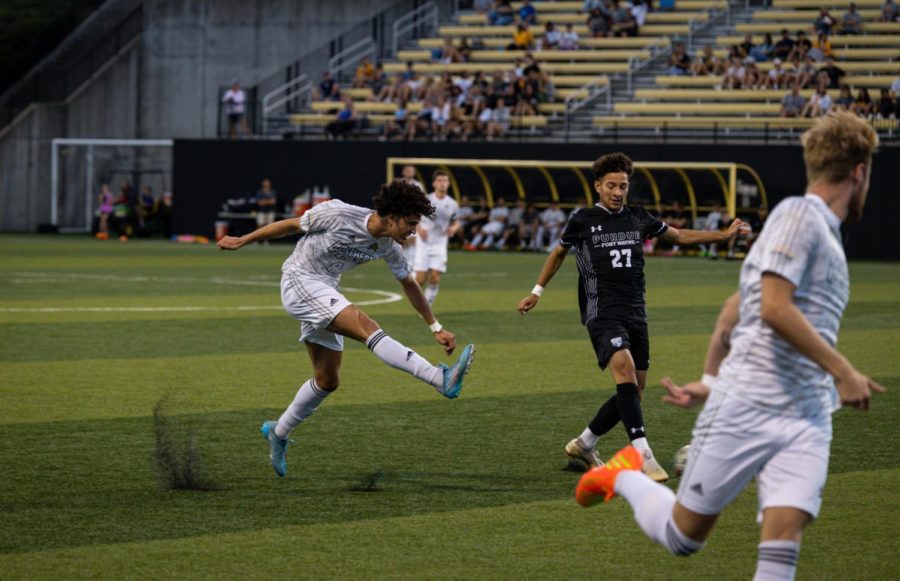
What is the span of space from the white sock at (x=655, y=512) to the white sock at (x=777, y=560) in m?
0.37

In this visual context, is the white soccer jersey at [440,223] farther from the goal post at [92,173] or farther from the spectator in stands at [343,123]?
the goal post at [92,173]

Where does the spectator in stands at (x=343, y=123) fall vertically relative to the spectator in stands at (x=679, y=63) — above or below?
below

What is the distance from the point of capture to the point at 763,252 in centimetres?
497

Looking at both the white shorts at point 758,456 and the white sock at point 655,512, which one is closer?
the white shorts at point 758,456

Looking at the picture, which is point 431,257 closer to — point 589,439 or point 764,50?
point 589,439

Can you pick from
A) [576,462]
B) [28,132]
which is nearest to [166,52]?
[28,132]

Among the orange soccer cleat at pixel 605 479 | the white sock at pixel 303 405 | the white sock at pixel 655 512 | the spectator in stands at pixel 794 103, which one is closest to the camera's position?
the white sock at pixel 655 512

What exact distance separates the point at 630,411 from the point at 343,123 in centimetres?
3293

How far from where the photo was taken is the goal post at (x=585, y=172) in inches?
1379

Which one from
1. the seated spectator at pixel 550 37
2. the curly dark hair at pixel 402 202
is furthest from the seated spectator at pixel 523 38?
the curly dark hair at pixel 402 202

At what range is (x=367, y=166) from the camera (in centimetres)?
4059

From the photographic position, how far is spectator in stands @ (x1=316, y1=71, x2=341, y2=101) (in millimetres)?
44469

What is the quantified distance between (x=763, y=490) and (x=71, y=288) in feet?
69.6

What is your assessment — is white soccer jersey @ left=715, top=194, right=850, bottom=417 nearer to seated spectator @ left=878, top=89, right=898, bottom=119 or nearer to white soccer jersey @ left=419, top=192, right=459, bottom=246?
white soccer jersey @ left=419, top=192, right=459, bottom=246
